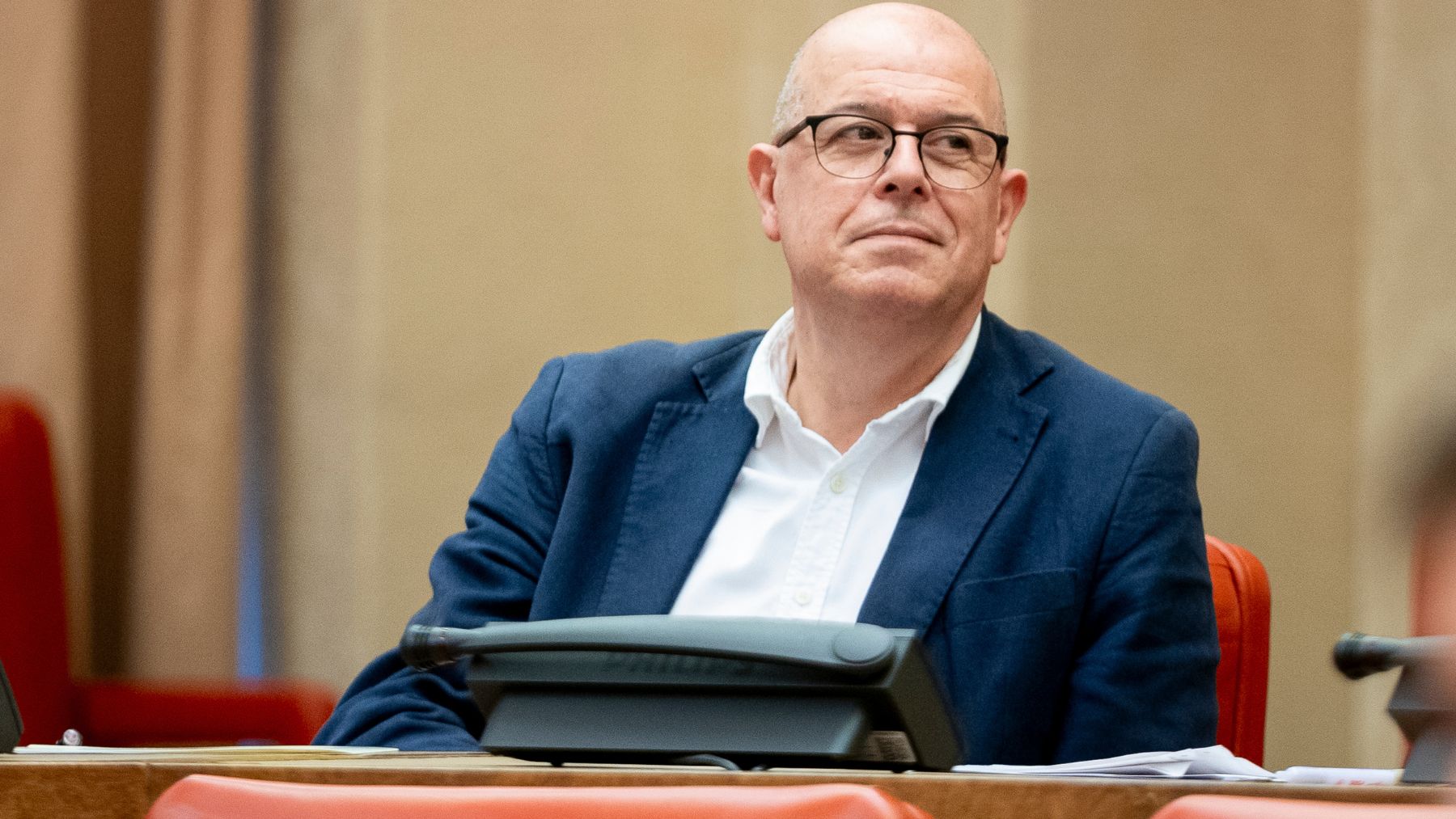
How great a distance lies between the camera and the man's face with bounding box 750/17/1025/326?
1.70m

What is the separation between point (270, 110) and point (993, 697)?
6.62 feet

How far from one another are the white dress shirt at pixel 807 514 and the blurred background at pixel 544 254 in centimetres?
107

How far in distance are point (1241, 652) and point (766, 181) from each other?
0.80m

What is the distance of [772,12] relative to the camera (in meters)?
2.88

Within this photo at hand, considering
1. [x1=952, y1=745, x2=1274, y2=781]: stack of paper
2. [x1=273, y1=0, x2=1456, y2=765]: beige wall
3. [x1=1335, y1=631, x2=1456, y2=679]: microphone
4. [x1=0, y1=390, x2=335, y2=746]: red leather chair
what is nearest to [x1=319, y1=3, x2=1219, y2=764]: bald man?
[x1=952, y1=745, x2=1274, y2=781]: stack of paper

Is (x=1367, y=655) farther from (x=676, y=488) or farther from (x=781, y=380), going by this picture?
(x=781, y=380)

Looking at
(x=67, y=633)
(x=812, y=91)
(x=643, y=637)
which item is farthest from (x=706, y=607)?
(x=67, y=633)

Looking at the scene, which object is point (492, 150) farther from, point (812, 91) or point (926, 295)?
point (926, 295)

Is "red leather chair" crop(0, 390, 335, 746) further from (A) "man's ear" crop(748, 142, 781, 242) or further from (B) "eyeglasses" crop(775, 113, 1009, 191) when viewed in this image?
(B) "eyeglasses" crop(775, 113, 1009, 191)

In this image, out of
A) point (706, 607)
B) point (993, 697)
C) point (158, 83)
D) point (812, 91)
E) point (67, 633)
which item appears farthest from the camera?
point (158, 83)

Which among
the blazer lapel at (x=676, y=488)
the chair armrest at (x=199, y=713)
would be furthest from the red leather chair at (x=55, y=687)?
the blazer lapel at (x=676, y=488)

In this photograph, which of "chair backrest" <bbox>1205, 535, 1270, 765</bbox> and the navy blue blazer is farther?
"chair backrest" <bbox>1205, 535, 1270, 765</bbox>

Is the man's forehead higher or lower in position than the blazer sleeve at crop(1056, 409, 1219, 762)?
higher

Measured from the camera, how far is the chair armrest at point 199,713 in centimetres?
238
